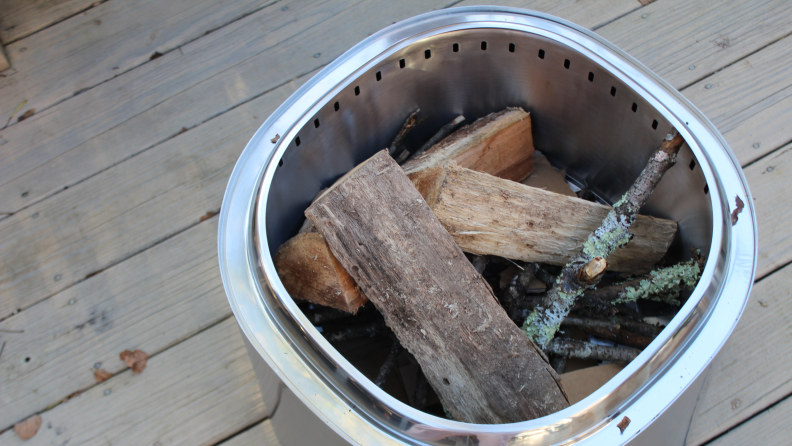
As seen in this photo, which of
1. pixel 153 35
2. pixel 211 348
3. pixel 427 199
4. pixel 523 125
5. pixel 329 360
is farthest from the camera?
pixel 153 35

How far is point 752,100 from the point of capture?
1.18m

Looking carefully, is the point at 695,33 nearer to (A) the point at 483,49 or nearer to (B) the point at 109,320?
(A) the point at 483,49

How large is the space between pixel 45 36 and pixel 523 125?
118 cm

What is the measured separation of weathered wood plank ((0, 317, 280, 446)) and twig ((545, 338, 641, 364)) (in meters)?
0.53

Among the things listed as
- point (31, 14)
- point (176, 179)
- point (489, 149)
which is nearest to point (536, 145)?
point (489, 149)

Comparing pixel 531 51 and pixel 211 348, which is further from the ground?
pixel 531 51

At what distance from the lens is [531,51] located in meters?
0.85

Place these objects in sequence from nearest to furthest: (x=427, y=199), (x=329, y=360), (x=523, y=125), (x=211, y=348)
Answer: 1. (x=329, y=360)
2. (x=427, y=199)
3. (x=523, y=125)
4. (x=211, y=348)

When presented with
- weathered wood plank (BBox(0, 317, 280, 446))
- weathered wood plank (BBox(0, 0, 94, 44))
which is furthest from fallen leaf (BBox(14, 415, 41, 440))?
weathered wood plank (BBox(0, 0, 94, 44))

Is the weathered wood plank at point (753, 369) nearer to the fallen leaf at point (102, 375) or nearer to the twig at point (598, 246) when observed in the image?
the twig at point (598, 246)

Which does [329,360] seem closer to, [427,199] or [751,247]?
[427,199]

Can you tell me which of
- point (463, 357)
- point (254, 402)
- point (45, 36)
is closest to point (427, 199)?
point (463, 357)

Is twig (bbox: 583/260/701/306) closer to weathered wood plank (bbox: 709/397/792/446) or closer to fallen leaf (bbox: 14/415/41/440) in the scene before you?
weathered wood plank (bbox: 709/397/792/446)

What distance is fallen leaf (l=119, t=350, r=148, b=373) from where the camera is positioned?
104 cm
